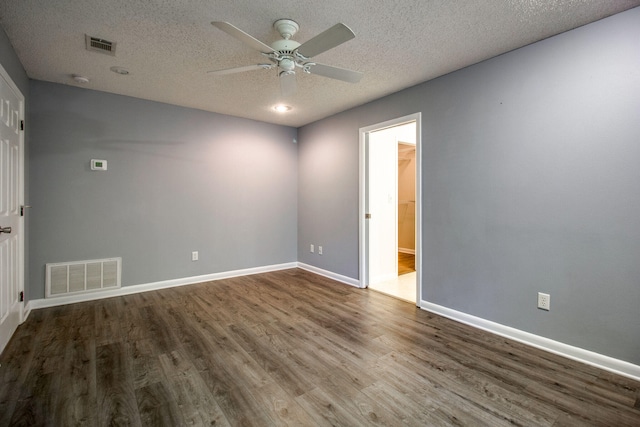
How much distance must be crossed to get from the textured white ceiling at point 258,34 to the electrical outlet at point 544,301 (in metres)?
2.02

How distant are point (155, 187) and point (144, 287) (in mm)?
1301

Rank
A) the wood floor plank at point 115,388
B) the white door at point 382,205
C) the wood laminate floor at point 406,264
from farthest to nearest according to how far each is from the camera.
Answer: the wood laminate floor at point 406,264, the white door at point 382,205, the wood floor plank at point 115,388

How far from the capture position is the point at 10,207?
2.47 meters

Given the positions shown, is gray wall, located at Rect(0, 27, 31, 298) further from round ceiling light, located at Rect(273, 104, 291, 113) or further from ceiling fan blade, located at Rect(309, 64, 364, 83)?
round ceiling light, located at Rect(273, 104, 291, 113)

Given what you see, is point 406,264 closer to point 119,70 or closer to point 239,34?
point 239,34

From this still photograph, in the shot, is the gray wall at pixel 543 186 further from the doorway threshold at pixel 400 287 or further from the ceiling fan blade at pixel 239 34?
the ceiling fan blade at pixel 239 34

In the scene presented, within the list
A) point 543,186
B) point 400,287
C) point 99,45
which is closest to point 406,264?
point 400,287

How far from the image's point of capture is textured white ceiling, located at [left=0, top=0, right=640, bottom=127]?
1985 millimetres

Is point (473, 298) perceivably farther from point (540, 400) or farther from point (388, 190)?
point (388, 190)

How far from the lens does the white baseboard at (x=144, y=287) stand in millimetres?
3316

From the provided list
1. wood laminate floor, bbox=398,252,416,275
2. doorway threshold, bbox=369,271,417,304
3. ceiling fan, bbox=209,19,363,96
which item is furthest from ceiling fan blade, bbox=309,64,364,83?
wood laminate floor, bbox=398,252,416,275

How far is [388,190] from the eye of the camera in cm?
448

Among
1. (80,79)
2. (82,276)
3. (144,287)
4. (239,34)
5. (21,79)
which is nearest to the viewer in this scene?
(239,34)

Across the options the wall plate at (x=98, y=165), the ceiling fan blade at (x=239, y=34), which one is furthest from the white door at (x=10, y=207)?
the ceiling fan blade at (x=239, y=34)
